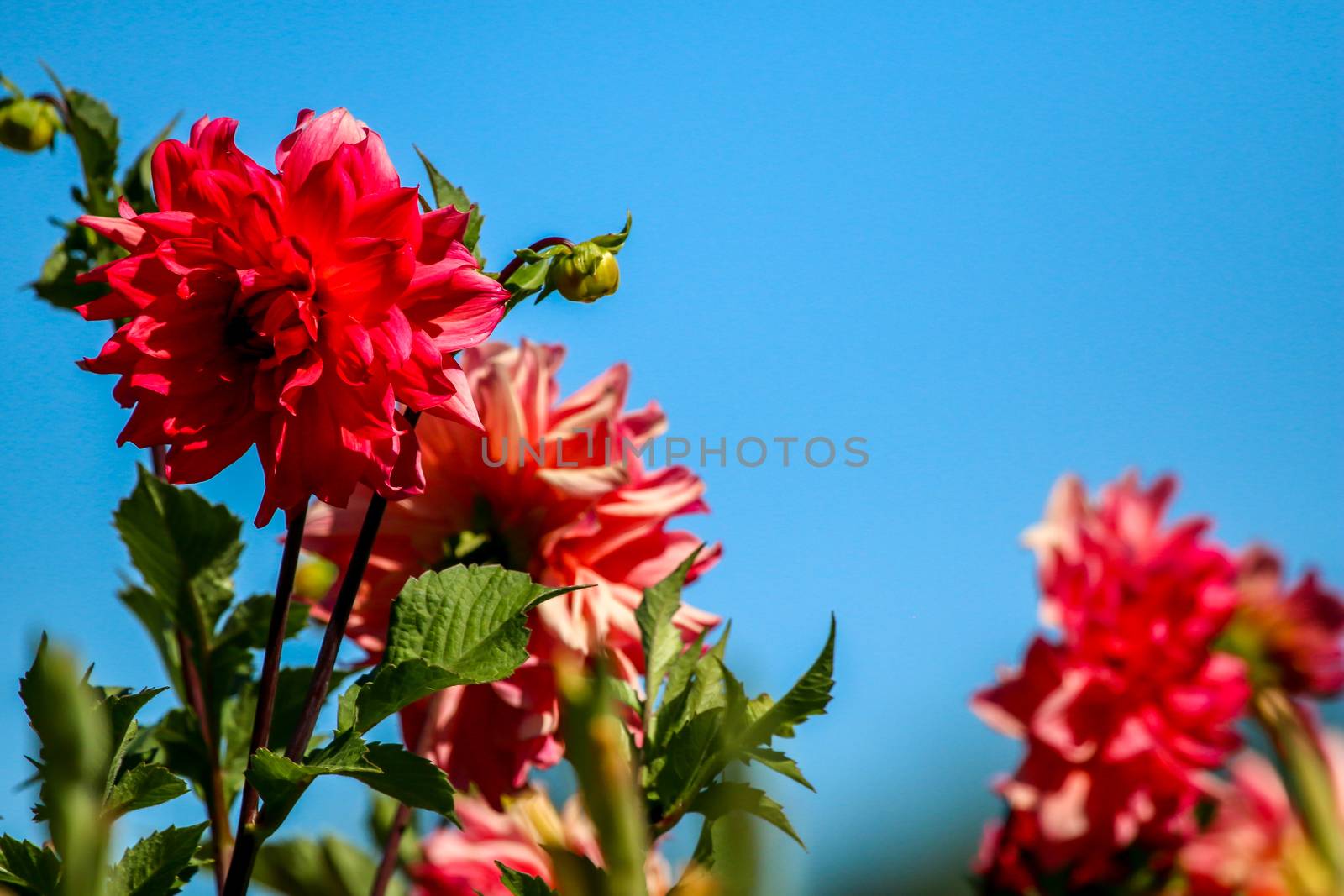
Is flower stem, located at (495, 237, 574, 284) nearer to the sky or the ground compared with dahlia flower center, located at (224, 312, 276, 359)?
nearer to the sky

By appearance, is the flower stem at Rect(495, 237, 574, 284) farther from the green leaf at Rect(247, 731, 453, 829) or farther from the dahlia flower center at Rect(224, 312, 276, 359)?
the green leaf at Rect(247, 731, 453, 829)

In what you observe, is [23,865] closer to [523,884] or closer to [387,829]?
[523,884]

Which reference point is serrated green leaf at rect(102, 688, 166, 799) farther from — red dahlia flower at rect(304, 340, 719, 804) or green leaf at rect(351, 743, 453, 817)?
red dahlia flower at rect(304, 340, 719, 804)

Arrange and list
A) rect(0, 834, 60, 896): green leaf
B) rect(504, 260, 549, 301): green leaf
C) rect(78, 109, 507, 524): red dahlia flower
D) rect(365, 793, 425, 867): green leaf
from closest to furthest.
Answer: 1. rect(0, 834, 60, 896): green leaf
2. rect(78, 109, 507, 524): red dahlia flower
3. rect(504, 260, 549, 301): green leaf
4. rect(365, 793, 425, 867): green leaf

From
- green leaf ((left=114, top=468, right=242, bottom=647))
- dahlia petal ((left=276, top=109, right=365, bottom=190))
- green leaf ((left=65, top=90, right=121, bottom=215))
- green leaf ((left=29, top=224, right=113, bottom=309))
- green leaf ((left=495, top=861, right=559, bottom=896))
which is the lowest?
green leaf ((left=495, top=861, right=559, bottom=896))

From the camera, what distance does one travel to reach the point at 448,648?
24.5 inches

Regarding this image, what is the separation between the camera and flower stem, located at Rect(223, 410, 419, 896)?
57 cm

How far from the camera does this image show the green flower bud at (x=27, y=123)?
45.6 inches

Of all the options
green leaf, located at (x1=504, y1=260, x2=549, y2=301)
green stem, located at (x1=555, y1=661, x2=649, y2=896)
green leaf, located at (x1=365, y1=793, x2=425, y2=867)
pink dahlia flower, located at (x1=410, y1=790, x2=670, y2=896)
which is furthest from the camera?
green leaf, located at (x1=365, y1=793, x2=425, y2=867)

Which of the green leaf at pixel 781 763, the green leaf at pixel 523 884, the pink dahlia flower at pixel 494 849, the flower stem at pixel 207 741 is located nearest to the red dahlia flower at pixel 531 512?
the pink dahlia flower at pixel 494 849

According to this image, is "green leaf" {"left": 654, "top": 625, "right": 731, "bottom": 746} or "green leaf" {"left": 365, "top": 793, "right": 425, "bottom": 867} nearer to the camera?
"green leaf" {"left": 654, "top": 625, "right": 731, "bottom": 746}

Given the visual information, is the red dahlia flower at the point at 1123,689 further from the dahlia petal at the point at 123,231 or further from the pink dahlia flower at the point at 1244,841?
the dahlia petal at the point at 123,231

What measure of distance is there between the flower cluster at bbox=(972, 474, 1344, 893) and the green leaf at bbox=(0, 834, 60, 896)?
1.90 ft

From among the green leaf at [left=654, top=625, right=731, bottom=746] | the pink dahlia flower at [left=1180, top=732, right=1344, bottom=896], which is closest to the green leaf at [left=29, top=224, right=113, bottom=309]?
the green leaf at [left=654, top=625, right=731, bottom=746]
